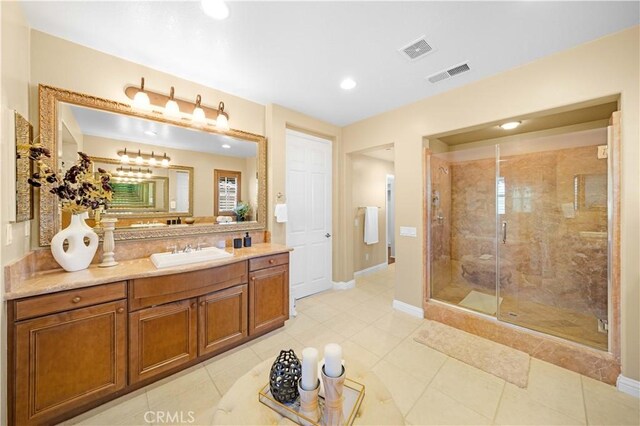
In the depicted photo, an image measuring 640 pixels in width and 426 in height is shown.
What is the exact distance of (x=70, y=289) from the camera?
4.77 feet

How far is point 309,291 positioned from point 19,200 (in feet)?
9.92

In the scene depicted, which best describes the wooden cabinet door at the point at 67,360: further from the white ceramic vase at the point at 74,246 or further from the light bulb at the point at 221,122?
the light bulb at the point at 221,122

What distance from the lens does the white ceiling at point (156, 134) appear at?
2004mm

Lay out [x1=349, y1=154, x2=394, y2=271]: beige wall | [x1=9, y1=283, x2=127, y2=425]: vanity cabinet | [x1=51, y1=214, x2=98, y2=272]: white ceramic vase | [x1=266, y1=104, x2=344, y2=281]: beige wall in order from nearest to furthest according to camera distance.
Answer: [x1=9, y1=283, x2=127, y2=425]: vanity cabinet → [x1=51, y1=214, x2=98, y2=272]: white ceramic vase → [x1=266, y1=104, x2=344, y2=281]: beige wall → [x1=349, y1=154, x2=394, y2=271]: beige wall

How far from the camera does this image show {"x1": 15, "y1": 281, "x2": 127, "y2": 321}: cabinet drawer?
1340mm

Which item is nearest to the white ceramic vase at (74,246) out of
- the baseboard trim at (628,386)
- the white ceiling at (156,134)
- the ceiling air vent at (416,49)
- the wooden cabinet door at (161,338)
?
the wooden cabinet door at (161,338)

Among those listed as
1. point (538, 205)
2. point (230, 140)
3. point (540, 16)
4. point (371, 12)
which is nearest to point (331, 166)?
point (230, 140)

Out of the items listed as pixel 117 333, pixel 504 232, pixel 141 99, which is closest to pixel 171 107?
pixel 141 99

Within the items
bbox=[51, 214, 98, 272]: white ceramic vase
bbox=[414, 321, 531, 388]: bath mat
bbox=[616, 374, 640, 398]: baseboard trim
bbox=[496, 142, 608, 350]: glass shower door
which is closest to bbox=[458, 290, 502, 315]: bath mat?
bbox=[496, 142, 608, 350]: glass shower door

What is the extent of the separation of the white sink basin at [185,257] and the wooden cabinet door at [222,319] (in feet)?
1.07

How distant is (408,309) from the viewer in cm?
302

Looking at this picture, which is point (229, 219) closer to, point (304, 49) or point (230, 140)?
point (230, 140)

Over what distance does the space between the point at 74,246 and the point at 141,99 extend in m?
1.35

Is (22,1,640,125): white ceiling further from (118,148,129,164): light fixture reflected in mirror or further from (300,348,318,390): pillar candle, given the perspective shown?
(300,348,318,390): pillar candle
